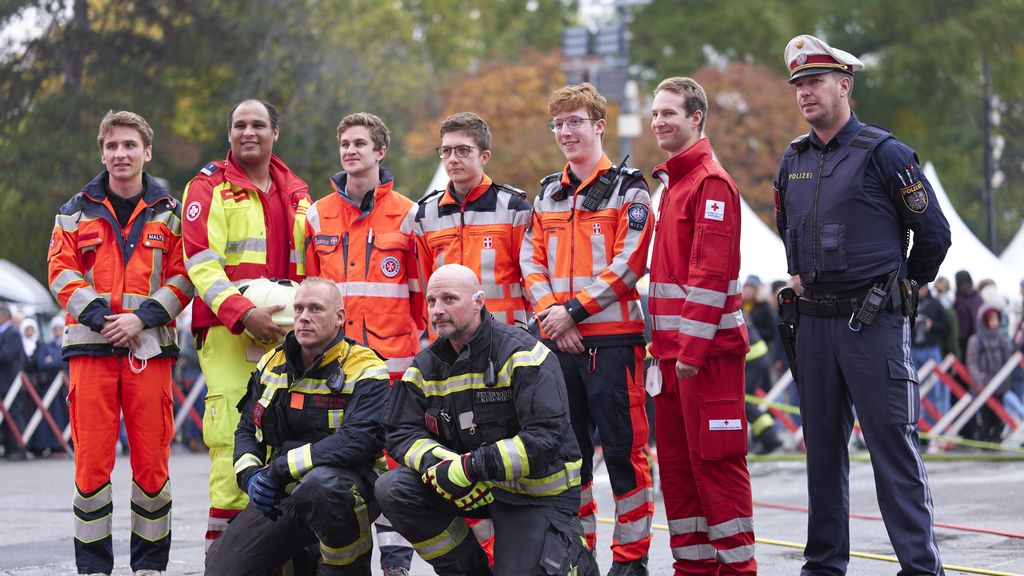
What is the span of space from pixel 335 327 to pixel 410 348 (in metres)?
0.93

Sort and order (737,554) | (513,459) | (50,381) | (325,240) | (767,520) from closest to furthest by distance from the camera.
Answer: (513,459) < (737,554) < (325,240) < (767,520) < (50,381)

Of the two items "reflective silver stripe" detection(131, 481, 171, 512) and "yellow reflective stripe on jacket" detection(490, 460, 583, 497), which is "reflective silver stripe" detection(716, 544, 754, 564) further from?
"reflective silver stripe" detection(131, 481, 171, 512)

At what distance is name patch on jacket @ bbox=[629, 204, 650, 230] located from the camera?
7.18 meters

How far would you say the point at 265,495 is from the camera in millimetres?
6402

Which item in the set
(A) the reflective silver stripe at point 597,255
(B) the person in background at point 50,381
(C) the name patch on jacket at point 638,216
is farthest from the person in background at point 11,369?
(C) the name patch on jacket at point 638,216

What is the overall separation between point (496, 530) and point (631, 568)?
107 centimetres

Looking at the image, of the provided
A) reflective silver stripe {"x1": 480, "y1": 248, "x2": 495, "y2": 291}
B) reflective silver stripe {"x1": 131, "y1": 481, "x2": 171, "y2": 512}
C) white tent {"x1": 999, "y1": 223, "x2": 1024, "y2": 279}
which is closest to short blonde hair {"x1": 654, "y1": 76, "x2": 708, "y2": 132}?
reflective silver stripe {"x1": 480, "y1": 248, "x2": 495, "y2": 291}

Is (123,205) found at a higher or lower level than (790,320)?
higher

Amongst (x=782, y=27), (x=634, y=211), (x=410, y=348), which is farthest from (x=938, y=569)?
(x=782, y=27)

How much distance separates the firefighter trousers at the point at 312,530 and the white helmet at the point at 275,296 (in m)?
1.04

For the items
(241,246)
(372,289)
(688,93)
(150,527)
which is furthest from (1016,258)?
(150,527)

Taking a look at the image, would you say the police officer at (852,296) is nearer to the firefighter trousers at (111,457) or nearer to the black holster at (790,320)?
the black holster at (790,320)

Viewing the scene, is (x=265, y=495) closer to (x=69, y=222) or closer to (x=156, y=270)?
(x=156, y=270)

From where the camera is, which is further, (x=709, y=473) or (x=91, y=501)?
(x=91, y=501)
